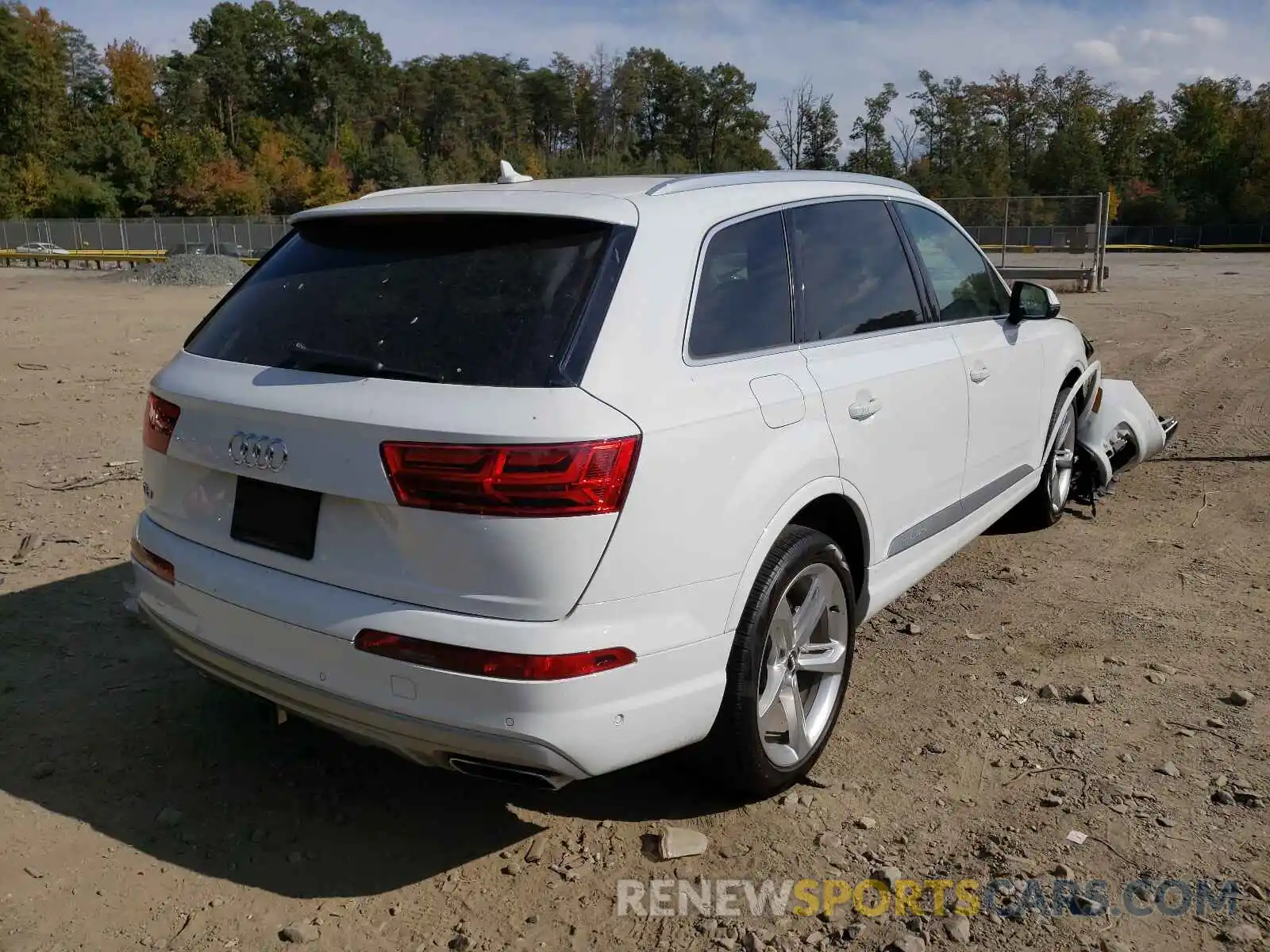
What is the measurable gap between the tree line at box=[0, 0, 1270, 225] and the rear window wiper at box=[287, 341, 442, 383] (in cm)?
4839

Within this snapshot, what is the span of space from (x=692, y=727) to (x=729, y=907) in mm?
486

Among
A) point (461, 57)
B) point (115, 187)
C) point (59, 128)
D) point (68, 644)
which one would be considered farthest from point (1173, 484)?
point (461, 57)

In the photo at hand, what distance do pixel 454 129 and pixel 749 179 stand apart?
383 ft

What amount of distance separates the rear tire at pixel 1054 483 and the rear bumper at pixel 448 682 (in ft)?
11.4

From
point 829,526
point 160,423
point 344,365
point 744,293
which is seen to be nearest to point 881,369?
point 829,526

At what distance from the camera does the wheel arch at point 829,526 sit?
2.91m

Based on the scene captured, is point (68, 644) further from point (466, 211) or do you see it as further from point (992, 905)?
point (992, 905)

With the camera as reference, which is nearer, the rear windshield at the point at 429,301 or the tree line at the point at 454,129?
the rear windshield at the point at 429,301

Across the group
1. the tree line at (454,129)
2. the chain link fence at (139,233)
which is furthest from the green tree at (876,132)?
the chain link fence at (139,233)

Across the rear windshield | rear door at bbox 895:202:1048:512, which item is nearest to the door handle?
rear door at bbox 895:202:1048:512

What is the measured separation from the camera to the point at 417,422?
8.27 ft

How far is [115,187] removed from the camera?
282ft

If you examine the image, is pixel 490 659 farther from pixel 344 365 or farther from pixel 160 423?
pixel 160 423

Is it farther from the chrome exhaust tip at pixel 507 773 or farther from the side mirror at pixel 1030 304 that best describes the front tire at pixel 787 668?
the side mirror at pixel 1030 304
